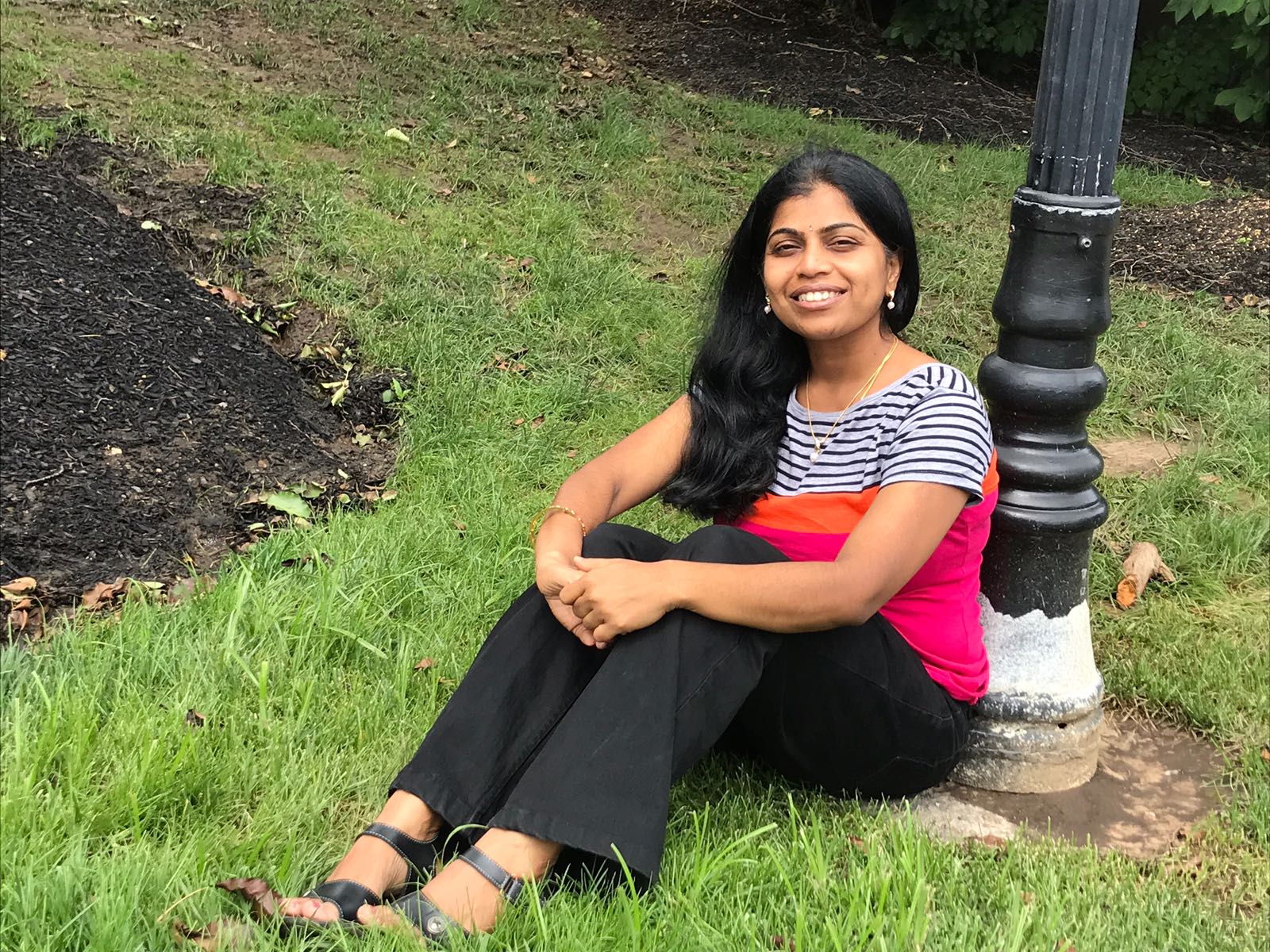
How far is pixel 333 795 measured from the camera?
2.59 m

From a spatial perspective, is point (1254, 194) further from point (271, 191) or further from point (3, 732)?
point (3, 732)

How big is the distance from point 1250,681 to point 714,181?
16.2 feet

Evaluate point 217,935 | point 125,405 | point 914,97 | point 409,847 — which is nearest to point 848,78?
point 914,97

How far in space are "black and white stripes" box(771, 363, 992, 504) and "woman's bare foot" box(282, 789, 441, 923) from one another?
41.3 inches

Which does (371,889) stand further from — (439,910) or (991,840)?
(991,840)

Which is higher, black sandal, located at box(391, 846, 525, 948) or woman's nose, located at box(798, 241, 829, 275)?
woman's nose, located at box(798, 241, 829, 275)

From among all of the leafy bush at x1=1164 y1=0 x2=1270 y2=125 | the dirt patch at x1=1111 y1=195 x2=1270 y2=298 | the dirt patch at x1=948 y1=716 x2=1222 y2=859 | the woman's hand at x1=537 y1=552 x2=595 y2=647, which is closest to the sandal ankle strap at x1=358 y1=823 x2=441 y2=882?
the woman's hand at x1=537 y1=552 x2=595 y2=647

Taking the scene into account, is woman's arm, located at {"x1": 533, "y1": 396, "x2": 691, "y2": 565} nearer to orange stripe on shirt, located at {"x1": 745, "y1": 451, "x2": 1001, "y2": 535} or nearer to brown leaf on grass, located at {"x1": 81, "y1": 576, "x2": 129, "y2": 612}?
orange stripe on shirt, located at {"x1": 745, "y1": 451, "x2": 1001, "y2": 535}

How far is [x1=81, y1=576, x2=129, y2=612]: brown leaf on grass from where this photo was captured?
3396 mm

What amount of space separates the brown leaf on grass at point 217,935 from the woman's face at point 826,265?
62.3 inches

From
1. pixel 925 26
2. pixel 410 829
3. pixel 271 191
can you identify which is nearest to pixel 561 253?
pixel 271 191

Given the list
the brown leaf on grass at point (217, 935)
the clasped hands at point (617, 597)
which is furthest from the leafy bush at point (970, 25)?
the brown leaf on grass at point (217, 935)

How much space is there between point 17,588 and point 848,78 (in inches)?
325

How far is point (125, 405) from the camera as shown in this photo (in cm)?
433
